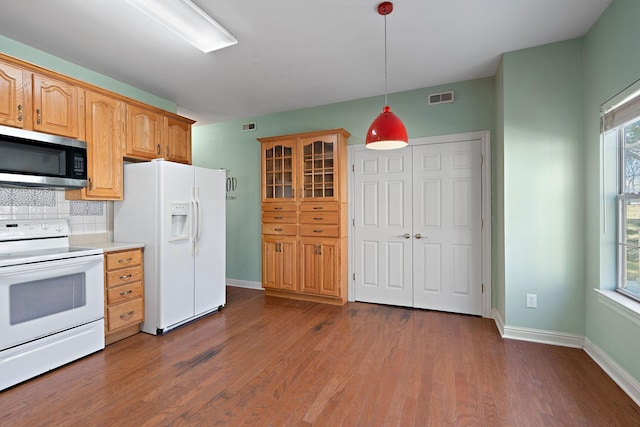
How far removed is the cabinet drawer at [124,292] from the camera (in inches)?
111

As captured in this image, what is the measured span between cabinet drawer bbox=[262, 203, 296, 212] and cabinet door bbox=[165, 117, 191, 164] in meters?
1.19

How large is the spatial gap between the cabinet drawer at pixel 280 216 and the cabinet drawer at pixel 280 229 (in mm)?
70

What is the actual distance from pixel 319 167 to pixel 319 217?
0.67 meters

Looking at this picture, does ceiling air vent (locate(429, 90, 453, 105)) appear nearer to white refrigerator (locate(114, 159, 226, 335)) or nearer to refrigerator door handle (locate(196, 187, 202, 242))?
white refrigerator (locate(114, 159, 226, 335))

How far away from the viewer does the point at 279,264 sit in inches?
169

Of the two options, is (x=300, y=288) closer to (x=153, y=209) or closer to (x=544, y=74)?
(x=153, y=209)

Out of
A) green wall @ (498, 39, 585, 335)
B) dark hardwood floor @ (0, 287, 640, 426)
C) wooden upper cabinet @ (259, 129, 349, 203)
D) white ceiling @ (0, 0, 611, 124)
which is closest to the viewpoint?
dark hardwood floor @ (0, 287, 640, 426)

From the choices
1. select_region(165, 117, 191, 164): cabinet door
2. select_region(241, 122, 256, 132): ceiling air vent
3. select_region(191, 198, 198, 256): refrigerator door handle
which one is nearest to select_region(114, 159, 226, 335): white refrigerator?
select_region(191, 198, 198, 256): refrigerator door handle

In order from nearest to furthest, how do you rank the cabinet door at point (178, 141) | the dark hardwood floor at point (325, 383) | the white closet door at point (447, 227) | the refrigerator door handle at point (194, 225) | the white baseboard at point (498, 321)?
1. the dark hardwood floor at point (325, 383)
2. the white baseboard at point (498, 321)
3. the refrigerator door handle at point (194, 225)
4. the white closet door at point (447, 227)
5. the cabinet door at point (178, 141)

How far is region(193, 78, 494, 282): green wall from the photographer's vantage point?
3.58 m

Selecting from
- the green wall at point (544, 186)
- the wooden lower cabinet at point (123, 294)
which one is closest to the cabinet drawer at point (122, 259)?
the wooden lower cabinet at point (123, 294)

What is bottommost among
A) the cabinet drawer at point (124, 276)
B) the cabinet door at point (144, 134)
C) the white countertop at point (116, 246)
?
the cabinet drawer at point (124, 276)

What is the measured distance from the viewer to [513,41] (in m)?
2.74

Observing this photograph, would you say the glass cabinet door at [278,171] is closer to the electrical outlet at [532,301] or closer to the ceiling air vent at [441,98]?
the ceiling air vent at [441,98]
